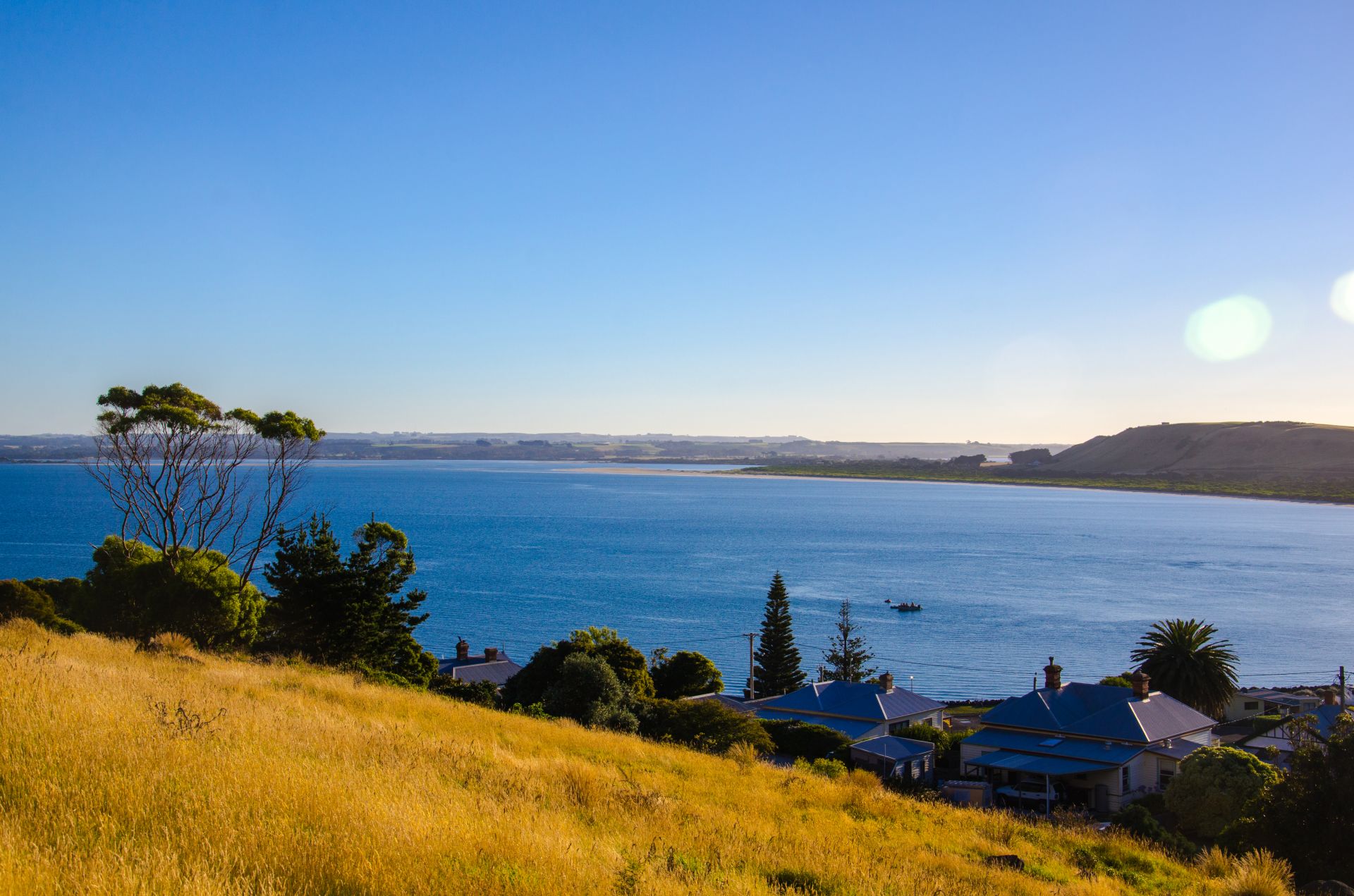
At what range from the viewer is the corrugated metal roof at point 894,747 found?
2844cm

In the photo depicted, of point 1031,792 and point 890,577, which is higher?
point 1031,792

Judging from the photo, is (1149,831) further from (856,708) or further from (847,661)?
(847,661)

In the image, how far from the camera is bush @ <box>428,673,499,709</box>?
91.1 ft

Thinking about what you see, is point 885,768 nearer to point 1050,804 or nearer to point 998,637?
point 1050,804

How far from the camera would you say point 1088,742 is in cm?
2902

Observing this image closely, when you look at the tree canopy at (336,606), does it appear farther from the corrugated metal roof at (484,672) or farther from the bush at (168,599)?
the corrugated metal roof at (484,672)

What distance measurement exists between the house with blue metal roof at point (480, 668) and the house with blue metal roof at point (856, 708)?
38.0ft

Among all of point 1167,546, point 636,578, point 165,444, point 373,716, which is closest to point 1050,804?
point 373,716

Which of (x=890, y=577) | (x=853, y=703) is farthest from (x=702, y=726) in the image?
(x=890, y=577)

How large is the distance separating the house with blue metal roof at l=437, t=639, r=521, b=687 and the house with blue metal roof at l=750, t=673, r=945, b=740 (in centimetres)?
1158

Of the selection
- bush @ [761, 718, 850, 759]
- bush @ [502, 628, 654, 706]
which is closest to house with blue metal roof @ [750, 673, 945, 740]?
bush @ [761, 718, 850, 759]

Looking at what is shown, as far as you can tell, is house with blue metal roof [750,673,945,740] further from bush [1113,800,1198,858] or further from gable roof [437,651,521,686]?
gable roof [437,651,521,686]

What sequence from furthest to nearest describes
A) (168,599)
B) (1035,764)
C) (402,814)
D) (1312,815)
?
(1035,764) < (168,599) < (1312,815) < (402,814)

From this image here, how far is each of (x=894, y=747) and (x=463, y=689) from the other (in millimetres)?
14489
